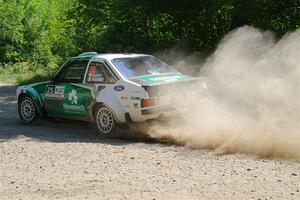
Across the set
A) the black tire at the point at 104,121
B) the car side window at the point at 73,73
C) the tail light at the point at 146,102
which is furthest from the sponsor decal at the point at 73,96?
the tail light at the point at 146,102

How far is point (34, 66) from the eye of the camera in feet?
113

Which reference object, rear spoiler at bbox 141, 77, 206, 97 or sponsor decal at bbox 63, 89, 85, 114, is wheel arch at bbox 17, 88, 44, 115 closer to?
sponsor decal at bbox 63, 89, 85, 114

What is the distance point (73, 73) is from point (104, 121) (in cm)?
143

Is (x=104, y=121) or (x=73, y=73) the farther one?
(x=73, y=73)

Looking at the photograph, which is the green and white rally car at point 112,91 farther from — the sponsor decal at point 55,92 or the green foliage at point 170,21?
the green foliage at point 170,21

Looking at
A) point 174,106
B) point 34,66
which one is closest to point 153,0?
point 174,106

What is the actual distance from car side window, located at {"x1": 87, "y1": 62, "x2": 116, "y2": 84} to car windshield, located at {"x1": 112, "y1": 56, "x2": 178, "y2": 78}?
0.22 m

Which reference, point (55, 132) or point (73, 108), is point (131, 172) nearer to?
point (73, 108)

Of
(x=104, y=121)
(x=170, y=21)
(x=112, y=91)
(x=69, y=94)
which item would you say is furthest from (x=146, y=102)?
(x=170, y=21)

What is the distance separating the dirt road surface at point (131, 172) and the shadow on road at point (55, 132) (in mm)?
91

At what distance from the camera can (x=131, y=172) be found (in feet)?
22.5

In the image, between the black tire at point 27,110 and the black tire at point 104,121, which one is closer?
the black tire at point 104,121

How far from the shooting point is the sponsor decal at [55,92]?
1036cm

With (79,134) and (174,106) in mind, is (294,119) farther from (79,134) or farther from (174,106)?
(79,134)
